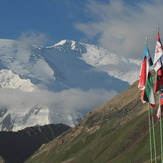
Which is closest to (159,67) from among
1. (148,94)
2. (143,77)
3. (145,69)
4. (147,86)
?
(145,69)

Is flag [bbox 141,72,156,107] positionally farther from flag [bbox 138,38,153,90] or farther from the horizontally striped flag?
flag [bbox 138,38,153,90]

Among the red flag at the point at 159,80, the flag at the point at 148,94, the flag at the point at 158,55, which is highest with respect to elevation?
the flag at the point at 158,55

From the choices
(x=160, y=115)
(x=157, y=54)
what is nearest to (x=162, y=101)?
(x=160, y=115)

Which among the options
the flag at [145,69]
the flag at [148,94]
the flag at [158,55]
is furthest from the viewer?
the flag at [145,69]

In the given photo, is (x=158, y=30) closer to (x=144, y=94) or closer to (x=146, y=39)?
(x=146, y=39)

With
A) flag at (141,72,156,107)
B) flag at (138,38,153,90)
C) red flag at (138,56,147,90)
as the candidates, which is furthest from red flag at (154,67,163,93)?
red flag at (138,56,147,90)

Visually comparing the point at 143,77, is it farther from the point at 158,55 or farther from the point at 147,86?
the point at 158,55

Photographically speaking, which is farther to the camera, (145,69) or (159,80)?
(145,69)

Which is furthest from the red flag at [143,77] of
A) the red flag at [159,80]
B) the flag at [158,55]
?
the red flag at [159,80]

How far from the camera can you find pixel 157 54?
154ft

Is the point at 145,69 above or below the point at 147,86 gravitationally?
above

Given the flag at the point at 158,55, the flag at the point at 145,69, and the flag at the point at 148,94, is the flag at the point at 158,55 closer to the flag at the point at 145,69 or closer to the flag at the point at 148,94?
the flag at the point at 145,69

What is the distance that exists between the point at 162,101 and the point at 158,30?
7.19m

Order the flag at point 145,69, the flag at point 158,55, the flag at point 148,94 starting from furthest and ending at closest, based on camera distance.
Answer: the flag at point 145,69 → the flag at point 158,55 → the flag at point 148,94
